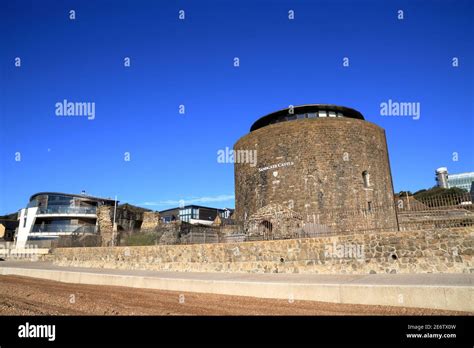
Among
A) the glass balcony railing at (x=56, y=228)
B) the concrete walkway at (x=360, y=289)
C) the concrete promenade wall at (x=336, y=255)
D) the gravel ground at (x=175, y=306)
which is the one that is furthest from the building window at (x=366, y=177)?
the glass balcony railing at (x=56, y=228)

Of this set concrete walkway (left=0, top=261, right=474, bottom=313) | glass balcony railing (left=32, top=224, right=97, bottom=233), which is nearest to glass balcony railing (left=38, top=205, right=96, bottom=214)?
glass balcony railing (left=32, top=224, right=97, bottom=233)

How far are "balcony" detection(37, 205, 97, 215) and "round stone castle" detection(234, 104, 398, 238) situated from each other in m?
32.1

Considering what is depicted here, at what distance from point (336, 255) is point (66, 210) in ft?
145

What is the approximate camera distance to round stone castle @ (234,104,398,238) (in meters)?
18.5

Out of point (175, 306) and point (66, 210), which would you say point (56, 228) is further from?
point (175, 306)

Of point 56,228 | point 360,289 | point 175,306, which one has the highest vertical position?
point 56,228

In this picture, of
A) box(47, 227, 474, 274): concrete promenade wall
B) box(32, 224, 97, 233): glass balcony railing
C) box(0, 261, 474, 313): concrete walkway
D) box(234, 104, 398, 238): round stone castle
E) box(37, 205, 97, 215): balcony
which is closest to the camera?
box(0, 261, 474, 313): concrete walkway

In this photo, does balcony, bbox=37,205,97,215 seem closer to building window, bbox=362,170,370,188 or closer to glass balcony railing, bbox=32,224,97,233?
glass balcony railing, bbox=32,224,97,233

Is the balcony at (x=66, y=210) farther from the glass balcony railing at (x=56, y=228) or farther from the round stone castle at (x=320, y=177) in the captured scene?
the round stone castle at (x=320, y=177)

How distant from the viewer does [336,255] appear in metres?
11.4

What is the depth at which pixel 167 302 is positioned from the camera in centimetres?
791

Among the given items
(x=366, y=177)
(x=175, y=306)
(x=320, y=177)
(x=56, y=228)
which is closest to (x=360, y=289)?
(x=175, y=306)

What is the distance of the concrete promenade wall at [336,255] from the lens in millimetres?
9617

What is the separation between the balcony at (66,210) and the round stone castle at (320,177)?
1264 inches
